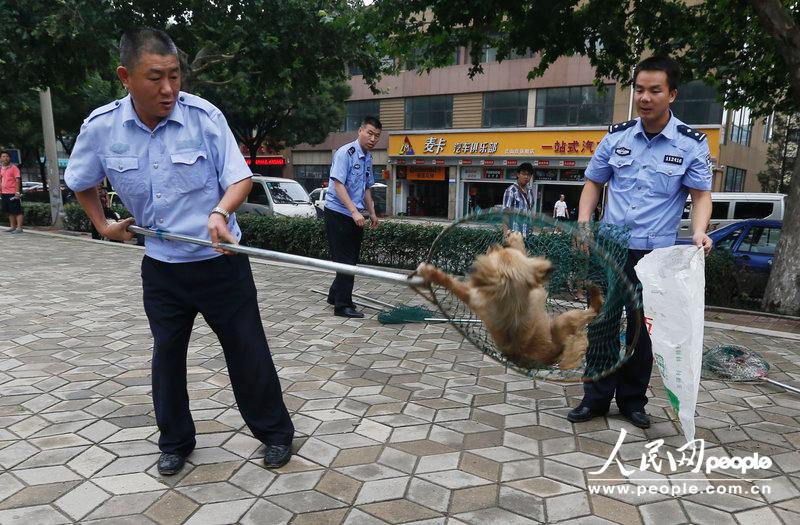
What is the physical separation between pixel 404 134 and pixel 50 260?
23370 mm

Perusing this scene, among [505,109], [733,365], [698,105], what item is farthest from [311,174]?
[733,365]

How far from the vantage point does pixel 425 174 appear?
101 ft

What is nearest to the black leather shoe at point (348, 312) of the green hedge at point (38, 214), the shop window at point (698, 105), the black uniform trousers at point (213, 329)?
the black uniform trousers at point (213, 329)

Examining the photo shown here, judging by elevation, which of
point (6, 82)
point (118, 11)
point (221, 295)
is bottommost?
point (221, 295)

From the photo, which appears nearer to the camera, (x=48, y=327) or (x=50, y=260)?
(x=48, y=327)

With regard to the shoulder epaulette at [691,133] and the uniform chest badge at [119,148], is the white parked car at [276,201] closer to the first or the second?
the uniform chest badge at [119,148]

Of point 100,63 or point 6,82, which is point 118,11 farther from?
point 6,82

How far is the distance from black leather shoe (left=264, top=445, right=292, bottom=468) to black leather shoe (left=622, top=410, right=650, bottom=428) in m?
2.02

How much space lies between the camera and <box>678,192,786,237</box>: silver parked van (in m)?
11.7

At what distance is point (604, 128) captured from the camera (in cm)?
2417

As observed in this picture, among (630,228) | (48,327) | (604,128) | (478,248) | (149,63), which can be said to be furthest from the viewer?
(604,128)

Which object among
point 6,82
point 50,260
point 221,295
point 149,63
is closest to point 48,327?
point 221,295

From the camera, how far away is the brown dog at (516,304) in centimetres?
221

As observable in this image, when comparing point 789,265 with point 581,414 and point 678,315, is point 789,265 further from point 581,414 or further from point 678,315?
point 678,315
